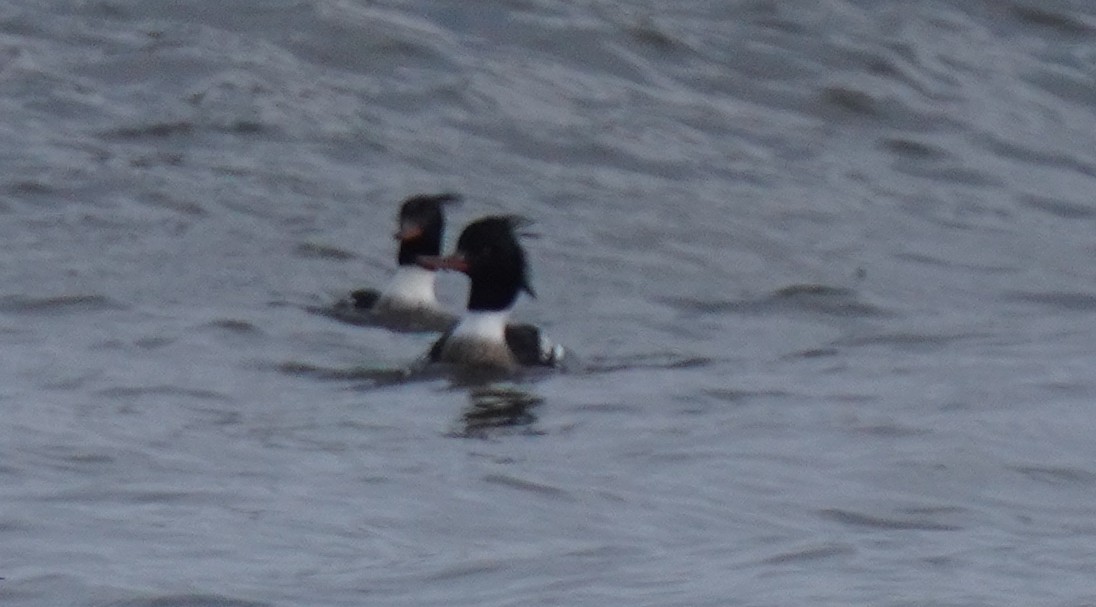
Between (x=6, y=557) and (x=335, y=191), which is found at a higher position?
(x=6, y=557)

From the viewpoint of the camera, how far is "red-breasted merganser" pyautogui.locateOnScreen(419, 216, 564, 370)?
12492mm

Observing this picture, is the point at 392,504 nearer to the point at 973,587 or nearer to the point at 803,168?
the point at 973,587

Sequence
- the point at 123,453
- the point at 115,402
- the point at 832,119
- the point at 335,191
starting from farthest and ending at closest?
the point at 832,119
the point at 335,191
the point at 115,402
the point at 123,453

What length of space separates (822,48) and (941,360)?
8.21 meters

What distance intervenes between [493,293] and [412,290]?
1329 millimetres

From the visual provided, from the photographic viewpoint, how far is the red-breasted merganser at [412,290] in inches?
547

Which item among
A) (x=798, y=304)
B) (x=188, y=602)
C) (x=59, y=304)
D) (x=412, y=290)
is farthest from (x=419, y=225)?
(x=188, y=602)

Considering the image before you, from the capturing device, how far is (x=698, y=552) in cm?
773

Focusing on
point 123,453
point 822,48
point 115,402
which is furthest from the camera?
point 822,48

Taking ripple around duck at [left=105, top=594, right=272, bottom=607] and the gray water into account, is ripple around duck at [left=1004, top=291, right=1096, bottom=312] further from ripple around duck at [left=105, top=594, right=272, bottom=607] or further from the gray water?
ripple around duck at [left=105, top=594, right=272, bottom=607]

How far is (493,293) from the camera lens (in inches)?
508

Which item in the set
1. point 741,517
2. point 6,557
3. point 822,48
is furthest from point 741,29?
point 6,557

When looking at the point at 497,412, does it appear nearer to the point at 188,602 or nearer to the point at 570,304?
the point at 570,304

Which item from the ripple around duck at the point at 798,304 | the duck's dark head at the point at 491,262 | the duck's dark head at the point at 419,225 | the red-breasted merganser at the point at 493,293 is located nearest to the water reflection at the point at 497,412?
the red-breasted merganser at the point at 493,293
